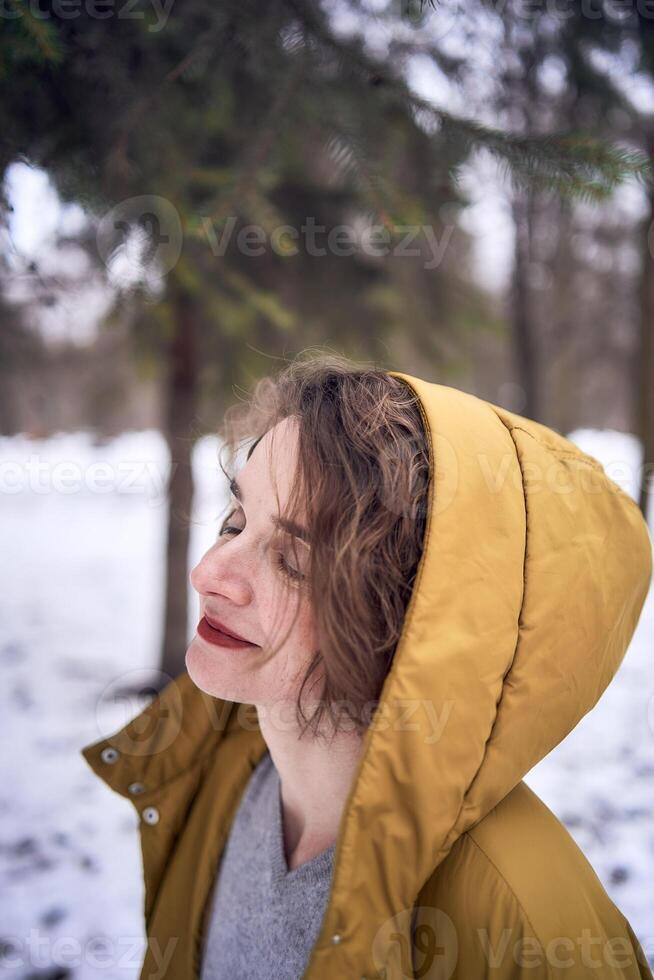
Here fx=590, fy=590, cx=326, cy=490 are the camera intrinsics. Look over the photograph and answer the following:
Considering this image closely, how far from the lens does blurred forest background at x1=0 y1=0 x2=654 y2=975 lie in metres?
1.71

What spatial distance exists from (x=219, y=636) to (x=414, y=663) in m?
0.42

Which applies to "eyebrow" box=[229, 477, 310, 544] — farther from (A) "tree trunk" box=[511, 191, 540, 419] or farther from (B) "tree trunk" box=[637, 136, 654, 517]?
(A) "tree trunk" box=[511, 191, 540, 419]

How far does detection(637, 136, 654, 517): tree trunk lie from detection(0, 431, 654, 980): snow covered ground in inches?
9.4

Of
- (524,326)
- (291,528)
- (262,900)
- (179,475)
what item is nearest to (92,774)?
(179,475)

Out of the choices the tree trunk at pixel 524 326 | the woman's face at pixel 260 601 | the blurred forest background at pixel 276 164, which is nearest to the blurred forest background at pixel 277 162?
the blurred forest background at pixel 276 164

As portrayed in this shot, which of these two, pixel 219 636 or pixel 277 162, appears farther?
pixel 277 162

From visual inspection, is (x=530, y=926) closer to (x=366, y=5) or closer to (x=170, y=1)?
(x=170, y=1)

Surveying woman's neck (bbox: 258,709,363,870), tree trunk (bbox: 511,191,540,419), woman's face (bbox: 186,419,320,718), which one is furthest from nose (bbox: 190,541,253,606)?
tree trunk (bbox: 511,191,540,419)

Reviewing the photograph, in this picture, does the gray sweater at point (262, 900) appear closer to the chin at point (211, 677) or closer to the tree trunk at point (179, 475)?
the chin at point (211, 677)

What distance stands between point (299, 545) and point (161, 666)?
3.36 m

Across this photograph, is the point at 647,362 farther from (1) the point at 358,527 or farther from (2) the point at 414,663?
(2) the point at 414,663

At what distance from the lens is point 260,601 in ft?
3.73

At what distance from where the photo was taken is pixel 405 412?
3.92 ft

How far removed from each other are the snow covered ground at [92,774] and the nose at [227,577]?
116cm
